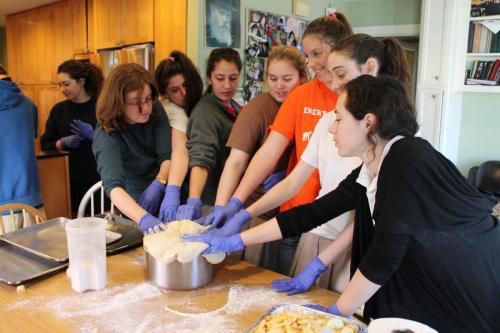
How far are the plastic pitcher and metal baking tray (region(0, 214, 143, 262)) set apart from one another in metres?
0.16

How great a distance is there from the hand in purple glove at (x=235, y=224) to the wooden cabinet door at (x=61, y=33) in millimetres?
3985

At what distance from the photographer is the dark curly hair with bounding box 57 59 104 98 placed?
9.79 ft

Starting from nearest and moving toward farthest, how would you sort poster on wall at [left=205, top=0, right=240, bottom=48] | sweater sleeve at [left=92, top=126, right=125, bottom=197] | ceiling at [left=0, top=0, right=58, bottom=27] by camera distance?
sweater sleeve at [left=92, top=126, right=125, bottom=197] → poster on wall at [left=205, top=0, right=240, bottom=48] → ceiling at [left=0, top=0, right=58, bottom=27]

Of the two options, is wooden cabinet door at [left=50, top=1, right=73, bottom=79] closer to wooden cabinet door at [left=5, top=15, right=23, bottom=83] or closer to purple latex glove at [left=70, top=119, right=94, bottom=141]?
wooden cabinet door at [left=5, top=15, right=23, bottom=83]

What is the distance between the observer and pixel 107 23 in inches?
152

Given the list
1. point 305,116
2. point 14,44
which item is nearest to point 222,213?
point 305,116

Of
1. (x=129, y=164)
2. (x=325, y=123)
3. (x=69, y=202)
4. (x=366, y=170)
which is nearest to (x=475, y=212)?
(x=366, y=170)

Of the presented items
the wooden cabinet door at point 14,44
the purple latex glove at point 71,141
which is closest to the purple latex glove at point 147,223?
the purple latex glove at point 71,141

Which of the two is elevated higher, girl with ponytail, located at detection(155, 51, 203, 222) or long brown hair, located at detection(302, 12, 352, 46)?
long brown hair, located at detection(302, 12, 352, 46)

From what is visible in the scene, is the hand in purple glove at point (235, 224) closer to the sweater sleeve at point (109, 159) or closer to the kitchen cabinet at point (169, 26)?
the sweater sleeve at point (109, 159)

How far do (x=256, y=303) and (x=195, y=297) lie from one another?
17cm

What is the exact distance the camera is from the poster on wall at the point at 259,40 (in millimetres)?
3561

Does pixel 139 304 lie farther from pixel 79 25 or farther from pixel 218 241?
pixel 79 25

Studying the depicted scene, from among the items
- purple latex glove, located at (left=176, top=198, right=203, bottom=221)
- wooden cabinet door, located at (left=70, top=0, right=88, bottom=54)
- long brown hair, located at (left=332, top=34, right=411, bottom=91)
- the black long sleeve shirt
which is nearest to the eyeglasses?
purple latex glove, located at (left=176, top=198, right=203, bottom=221)
